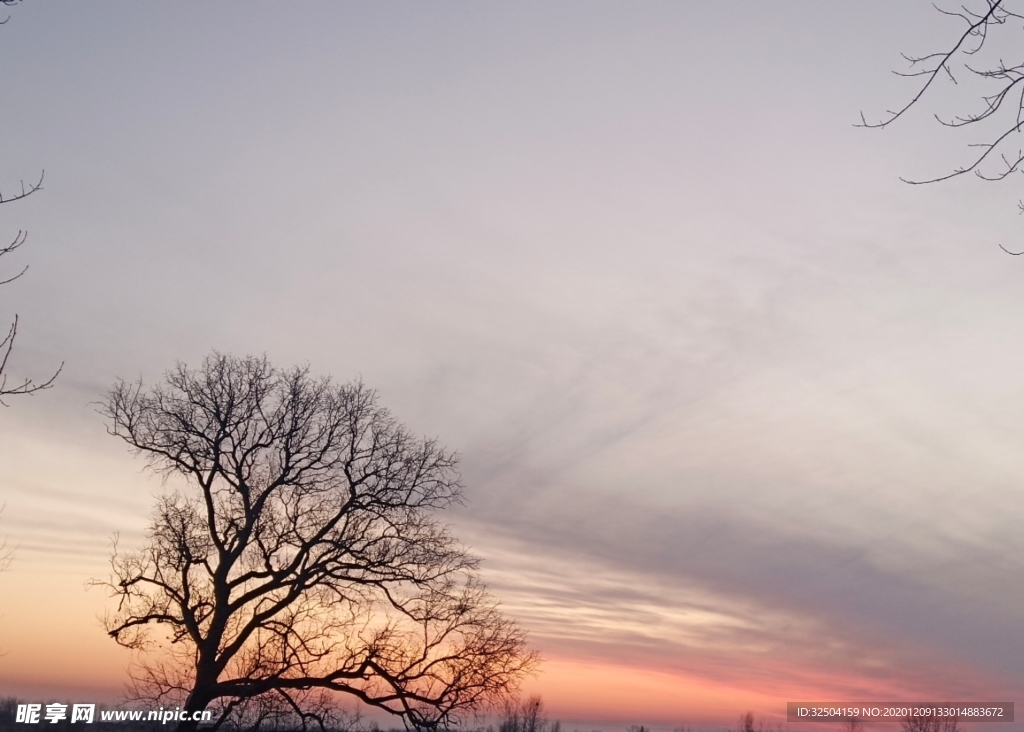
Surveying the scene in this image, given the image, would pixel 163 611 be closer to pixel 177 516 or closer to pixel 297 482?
pixel 177 516

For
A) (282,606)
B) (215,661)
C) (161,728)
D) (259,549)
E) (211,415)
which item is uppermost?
(211,415)

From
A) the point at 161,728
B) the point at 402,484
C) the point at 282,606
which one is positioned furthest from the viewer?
the point at 402,484

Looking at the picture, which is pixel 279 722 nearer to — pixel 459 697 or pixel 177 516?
pixel 459 697

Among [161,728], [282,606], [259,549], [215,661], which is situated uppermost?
[259,549]

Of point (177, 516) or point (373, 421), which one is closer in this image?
point (177, 516)

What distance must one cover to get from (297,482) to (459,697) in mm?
6637

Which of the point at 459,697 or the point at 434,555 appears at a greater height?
the point at 434,555

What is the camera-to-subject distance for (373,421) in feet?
74.5

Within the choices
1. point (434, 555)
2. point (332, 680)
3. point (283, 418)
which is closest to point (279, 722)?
point (332, 680)

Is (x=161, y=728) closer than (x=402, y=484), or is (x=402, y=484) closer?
(x=161, y=728)

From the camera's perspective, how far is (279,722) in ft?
65.2

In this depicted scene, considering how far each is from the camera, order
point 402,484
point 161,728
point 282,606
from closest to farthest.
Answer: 1. point 161,728
2. point 282,606
3. point 402,484

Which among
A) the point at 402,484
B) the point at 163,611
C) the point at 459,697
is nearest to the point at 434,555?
the point at 402,484

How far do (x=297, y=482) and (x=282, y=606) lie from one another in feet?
10.0
